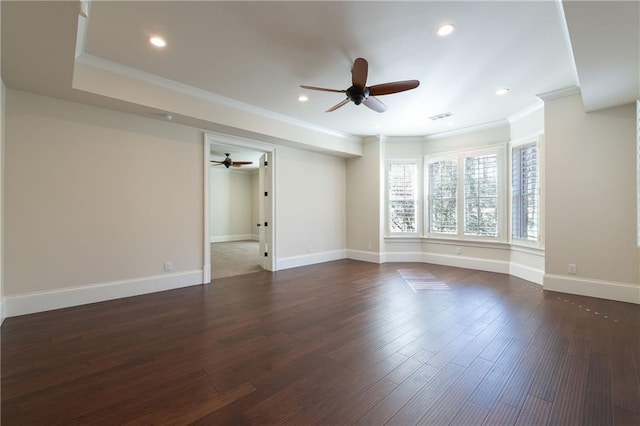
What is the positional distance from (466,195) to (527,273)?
1849 millimetres

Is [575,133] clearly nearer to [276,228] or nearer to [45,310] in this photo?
[276,228]

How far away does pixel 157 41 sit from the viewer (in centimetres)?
281

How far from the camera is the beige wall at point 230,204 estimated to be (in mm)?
10539

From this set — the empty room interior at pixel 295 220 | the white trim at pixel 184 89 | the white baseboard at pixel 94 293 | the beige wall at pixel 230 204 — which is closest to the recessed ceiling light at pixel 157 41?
the empty room interior at pixel 295 220

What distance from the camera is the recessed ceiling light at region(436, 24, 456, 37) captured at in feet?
8.46

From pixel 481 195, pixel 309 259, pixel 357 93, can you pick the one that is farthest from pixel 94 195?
pixel 481 195

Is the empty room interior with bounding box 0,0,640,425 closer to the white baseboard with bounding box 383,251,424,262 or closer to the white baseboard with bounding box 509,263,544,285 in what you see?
the white baseboard with bounding box 509,263,544,285

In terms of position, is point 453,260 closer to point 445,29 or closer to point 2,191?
point 445,29

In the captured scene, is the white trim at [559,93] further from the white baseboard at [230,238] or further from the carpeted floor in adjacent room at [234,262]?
the white baseboard at [230,238]

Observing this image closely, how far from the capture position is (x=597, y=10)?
6.73 feet

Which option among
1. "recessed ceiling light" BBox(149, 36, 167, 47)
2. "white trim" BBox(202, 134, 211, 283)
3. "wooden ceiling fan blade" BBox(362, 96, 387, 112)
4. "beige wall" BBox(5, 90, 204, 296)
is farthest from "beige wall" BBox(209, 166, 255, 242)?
"wooden ceiling fan blade" BBox(362, 96, 387, 112)

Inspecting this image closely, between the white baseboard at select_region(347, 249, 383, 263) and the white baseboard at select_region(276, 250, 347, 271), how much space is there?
7.3 inches

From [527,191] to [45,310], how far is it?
289 inches

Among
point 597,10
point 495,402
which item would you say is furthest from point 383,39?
point 495,402
